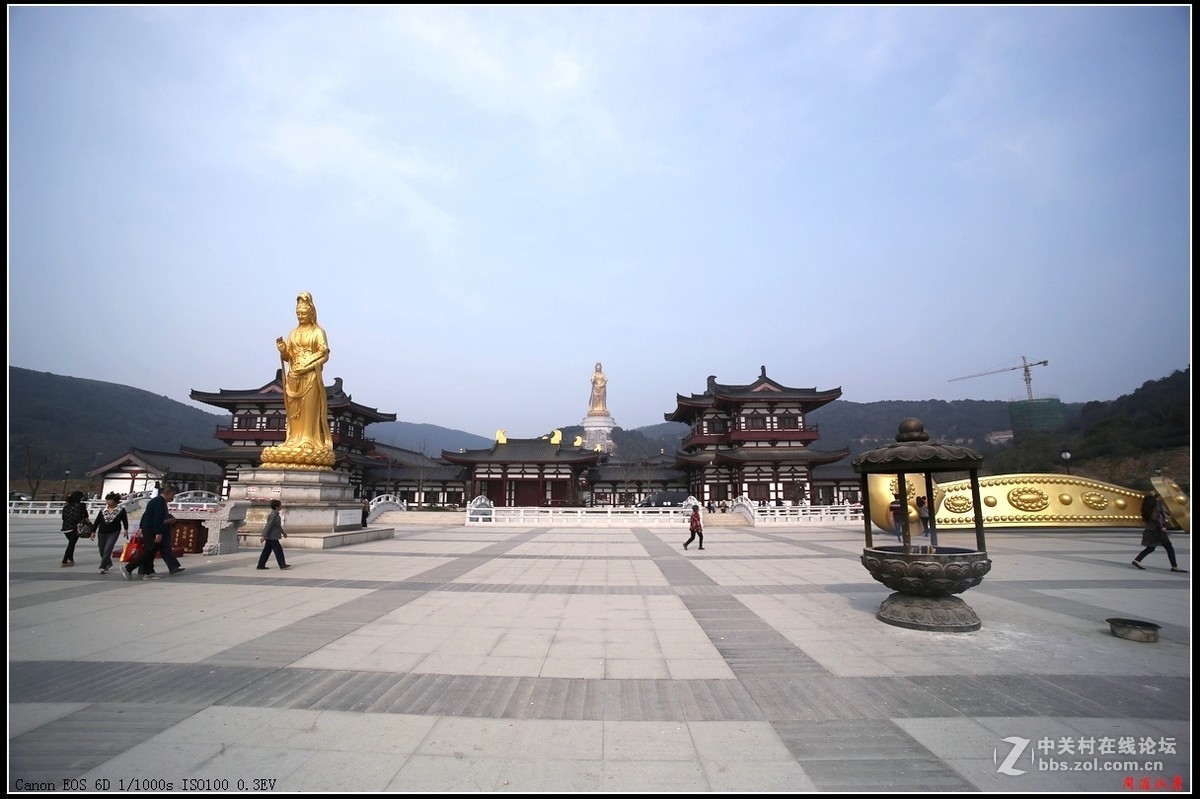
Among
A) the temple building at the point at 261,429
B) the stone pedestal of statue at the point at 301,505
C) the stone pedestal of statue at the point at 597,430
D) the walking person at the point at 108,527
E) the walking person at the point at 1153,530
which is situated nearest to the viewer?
the walking person at the point at 108,527

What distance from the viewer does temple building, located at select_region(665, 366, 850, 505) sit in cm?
3734

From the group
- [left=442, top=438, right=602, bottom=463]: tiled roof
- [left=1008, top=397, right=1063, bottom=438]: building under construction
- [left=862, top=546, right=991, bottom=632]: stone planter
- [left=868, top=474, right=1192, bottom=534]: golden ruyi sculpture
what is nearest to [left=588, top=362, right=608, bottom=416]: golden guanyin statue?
[left=442, top=438, right=602, bottom=463]: tiled roof

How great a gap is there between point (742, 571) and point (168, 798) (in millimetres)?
10279

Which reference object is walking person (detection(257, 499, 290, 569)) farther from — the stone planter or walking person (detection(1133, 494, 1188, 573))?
walking person (detection(1133, 494, 1188, 573))

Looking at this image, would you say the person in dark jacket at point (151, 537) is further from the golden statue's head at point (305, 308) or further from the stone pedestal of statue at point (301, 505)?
the golden statue's head at point (305, 308)

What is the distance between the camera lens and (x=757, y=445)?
38750mm

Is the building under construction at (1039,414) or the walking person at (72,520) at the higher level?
the building under construction at (1039,414)

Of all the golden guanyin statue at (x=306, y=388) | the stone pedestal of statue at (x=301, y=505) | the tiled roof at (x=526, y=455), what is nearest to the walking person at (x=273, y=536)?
the stone pedestal of statue at (x=301, y=505)

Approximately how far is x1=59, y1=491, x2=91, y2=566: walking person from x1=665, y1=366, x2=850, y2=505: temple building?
32467 mm

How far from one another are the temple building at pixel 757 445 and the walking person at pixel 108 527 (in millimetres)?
32138

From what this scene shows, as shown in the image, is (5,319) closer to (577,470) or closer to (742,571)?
(742,571)

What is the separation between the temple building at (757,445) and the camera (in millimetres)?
37344

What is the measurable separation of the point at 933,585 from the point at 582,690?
15.4 feet

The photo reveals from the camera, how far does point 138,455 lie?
135ft
